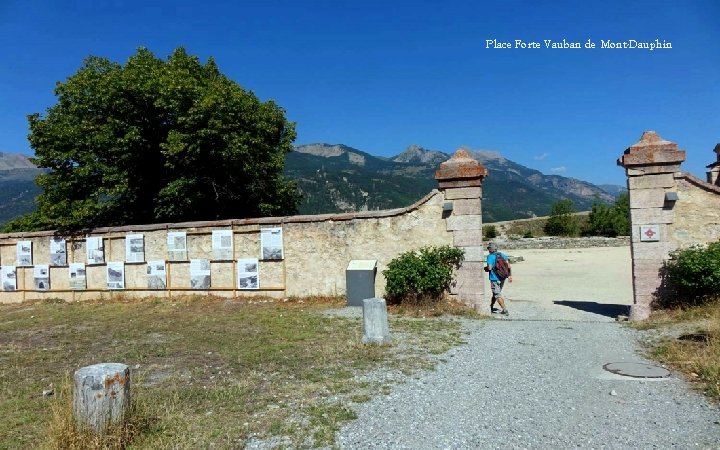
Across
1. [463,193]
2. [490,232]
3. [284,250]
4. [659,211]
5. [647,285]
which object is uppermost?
[463,193]

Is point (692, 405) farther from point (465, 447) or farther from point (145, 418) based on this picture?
point (145, 418)

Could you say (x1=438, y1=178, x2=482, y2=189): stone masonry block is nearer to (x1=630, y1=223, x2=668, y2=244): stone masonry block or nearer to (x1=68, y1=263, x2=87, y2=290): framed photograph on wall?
(x1=630, y1=223, x2=668, y2=244): stone masonry block

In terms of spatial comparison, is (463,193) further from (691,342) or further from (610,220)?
(610,220)

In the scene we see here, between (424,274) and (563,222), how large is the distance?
3048 centimetres

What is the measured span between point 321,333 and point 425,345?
6.41ft

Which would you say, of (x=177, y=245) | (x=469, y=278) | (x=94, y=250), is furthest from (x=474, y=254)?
(x=94, y=250)

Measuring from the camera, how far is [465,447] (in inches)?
145

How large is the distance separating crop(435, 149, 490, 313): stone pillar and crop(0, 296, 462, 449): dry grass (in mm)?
1269

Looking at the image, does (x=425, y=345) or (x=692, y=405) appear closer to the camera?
Answer: (x=692, y=405)

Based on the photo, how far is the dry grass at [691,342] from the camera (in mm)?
5215

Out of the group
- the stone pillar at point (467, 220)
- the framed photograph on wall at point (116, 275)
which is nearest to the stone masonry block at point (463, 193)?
the stone pillar at point (467, 220)

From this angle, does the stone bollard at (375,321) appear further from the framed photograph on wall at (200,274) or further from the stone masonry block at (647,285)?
the framed photograph on wall at (200,274)

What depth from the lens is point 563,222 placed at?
37.1 meters

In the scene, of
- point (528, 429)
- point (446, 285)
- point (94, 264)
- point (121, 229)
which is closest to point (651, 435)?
point (528, 429)
